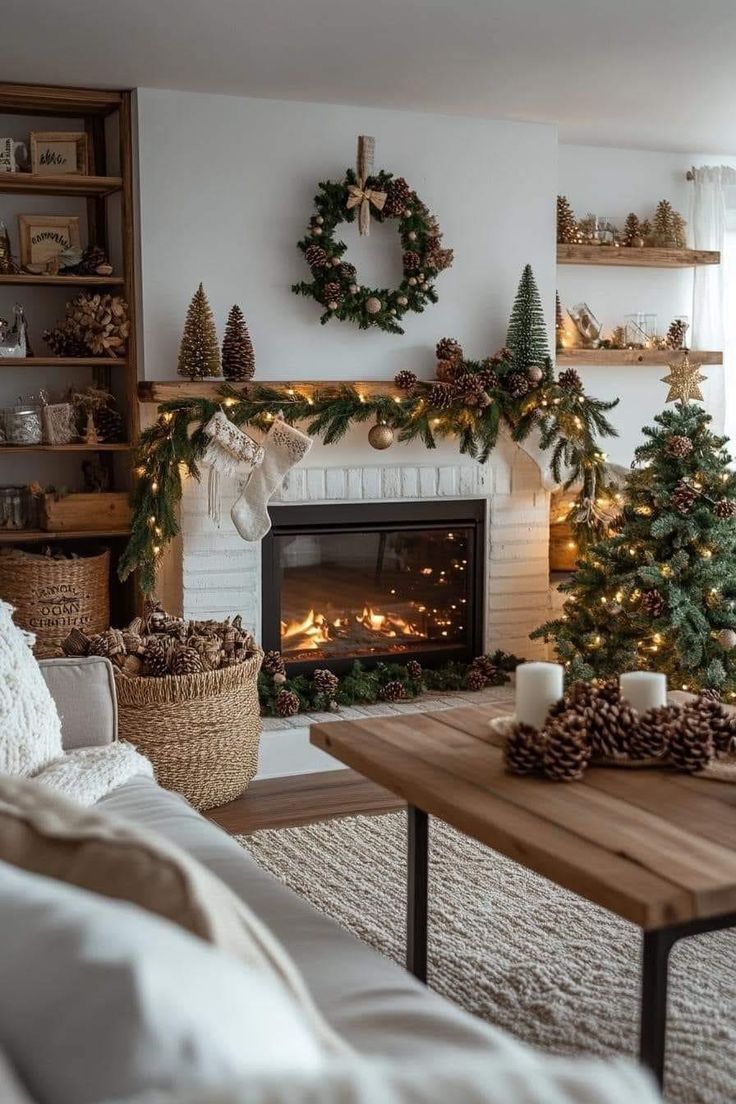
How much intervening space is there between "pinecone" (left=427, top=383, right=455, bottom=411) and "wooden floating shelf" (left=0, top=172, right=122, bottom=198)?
4.74ft

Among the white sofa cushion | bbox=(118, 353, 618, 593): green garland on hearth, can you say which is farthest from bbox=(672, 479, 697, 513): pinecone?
the white sofa cushion

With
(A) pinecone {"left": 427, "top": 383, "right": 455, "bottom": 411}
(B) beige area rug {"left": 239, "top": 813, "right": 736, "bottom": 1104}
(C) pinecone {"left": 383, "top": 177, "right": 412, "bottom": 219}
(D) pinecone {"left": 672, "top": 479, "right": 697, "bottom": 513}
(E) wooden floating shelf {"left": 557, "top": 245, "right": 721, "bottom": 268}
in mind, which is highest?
(C) pinecone {"left": 383, "top": 177, "right": 412, "bottom": 219}

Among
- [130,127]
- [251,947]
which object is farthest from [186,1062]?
[130,127]

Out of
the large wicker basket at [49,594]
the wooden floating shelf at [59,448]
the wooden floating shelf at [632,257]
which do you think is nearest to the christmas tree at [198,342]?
the wooden floating shelf at [59,448]

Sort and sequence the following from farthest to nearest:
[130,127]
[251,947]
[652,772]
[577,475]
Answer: [577,475], [130,127], [652,772], [251,947]

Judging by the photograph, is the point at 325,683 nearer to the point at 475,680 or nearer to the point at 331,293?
the point at 475,680

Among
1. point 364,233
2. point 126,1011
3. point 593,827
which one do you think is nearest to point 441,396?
point 364,233

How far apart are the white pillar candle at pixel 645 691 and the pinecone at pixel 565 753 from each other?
237mm

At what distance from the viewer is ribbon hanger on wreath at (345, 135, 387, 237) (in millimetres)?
4925

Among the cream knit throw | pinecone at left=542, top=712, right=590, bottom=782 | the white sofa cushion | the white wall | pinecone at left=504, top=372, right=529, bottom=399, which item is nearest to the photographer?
the white sofa cushion

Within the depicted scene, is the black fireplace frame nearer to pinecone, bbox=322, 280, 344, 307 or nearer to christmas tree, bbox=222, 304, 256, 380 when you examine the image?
christmas tree, bbox=222, 304, 256, 380

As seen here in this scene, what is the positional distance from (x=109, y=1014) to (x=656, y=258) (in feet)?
18.5

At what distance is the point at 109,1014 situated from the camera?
738 mm

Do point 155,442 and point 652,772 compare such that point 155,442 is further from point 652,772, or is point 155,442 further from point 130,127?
point 652,772
